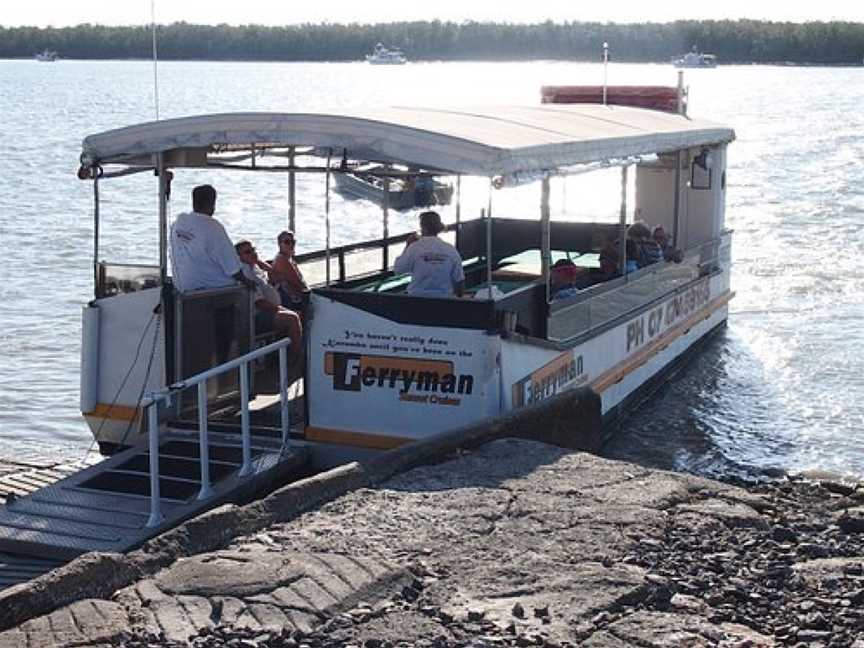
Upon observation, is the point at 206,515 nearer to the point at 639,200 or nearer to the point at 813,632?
the point at 813,632

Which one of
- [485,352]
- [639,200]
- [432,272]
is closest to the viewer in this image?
[485,352]

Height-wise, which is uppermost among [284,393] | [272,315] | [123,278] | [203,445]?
[123,278]

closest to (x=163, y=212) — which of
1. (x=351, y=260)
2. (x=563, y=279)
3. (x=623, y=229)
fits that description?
(x=351, y=260)

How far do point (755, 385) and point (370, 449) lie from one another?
28.0ft

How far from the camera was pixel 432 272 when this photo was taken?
1048 cm

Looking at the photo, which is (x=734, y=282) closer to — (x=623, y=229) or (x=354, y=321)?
(x=623, y=229)

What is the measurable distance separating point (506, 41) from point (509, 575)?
455 ft

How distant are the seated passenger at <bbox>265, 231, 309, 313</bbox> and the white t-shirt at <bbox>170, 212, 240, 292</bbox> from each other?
4.44 feet

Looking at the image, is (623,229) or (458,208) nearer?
(623,229)

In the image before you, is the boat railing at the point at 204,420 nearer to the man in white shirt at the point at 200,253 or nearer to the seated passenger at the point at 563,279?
the man in white shirt at the point at 200,253

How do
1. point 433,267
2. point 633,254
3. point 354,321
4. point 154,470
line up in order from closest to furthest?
1. point 154,470
2. point 354,321
3. point 433,267
4. point 633,254

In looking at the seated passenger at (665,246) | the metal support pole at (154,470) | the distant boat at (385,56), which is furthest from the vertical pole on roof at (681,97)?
the distant boat at (385,56)

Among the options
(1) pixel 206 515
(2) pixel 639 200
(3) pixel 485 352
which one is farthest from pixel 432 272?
(2) pixel 639 200

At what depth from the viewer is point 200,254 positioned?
998 centimetres
